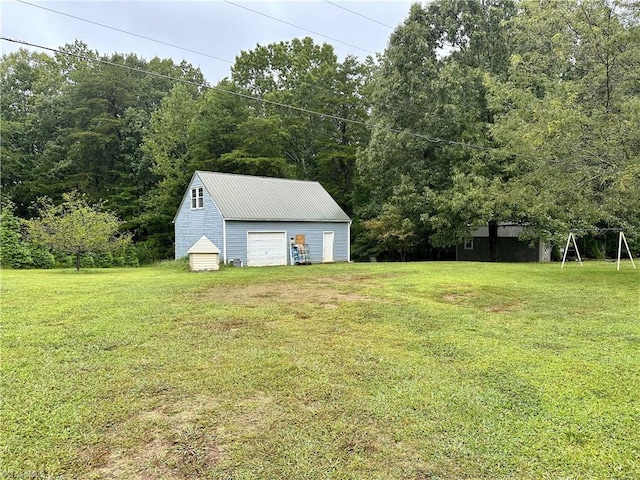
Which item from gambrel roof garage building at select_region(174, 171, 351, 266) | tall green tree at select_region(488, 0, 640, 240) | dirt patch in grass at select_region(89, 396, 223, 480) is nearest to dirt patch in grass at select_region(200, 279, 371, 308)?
dirt patch in grass at select_region(89, 396, 223, 480)

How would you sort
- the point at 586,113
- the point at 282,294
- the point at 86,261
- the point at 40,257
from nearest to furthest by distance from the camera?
the point at 282,294 < the point at 586,113 < the point at 40,257 < the point at 86,261

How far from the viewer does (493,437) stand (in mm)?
2795

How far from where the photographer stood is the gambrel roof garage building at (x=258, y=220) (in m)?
17.7

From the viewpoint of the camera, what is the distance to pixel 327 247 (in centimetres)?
2061

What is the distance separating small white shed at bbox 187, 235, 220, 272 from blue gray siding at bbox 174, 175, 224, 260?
1966mm

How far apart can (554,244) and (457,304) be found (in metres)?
16.4

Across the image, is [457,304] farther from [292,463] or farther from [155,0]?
[155,0]

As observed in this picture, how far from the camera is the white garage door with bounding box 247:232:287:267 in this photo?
18062 millimetres

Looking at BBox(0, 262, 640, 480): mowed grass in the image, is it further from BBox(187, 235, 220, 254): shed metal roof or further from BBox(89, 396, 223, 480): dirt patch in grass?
BBox(187, 235, 220, 254): shed metal roof

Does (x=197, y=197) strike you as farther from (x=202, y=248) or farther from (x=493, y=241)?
(x=493, y=241)

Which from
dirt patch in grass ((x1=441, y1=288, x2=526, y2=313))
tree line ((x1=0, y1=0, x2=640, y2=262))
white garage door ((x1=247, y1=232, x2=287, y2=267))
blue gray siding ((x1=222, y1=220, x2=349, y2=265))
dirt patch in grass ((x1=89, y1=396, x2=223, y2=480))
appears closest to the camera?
dirt patch in grass ((x1=89, y1=396, x2=223, y2=480))

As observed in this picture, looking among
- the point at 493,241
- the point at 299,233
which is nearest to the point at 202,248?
the point at 299,233

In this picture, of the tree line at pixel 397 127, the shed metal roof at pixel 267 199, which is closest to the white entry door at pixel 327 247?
the shed metal roof at pixel 267 199

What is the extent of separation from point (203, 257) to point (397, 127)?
1151cm
